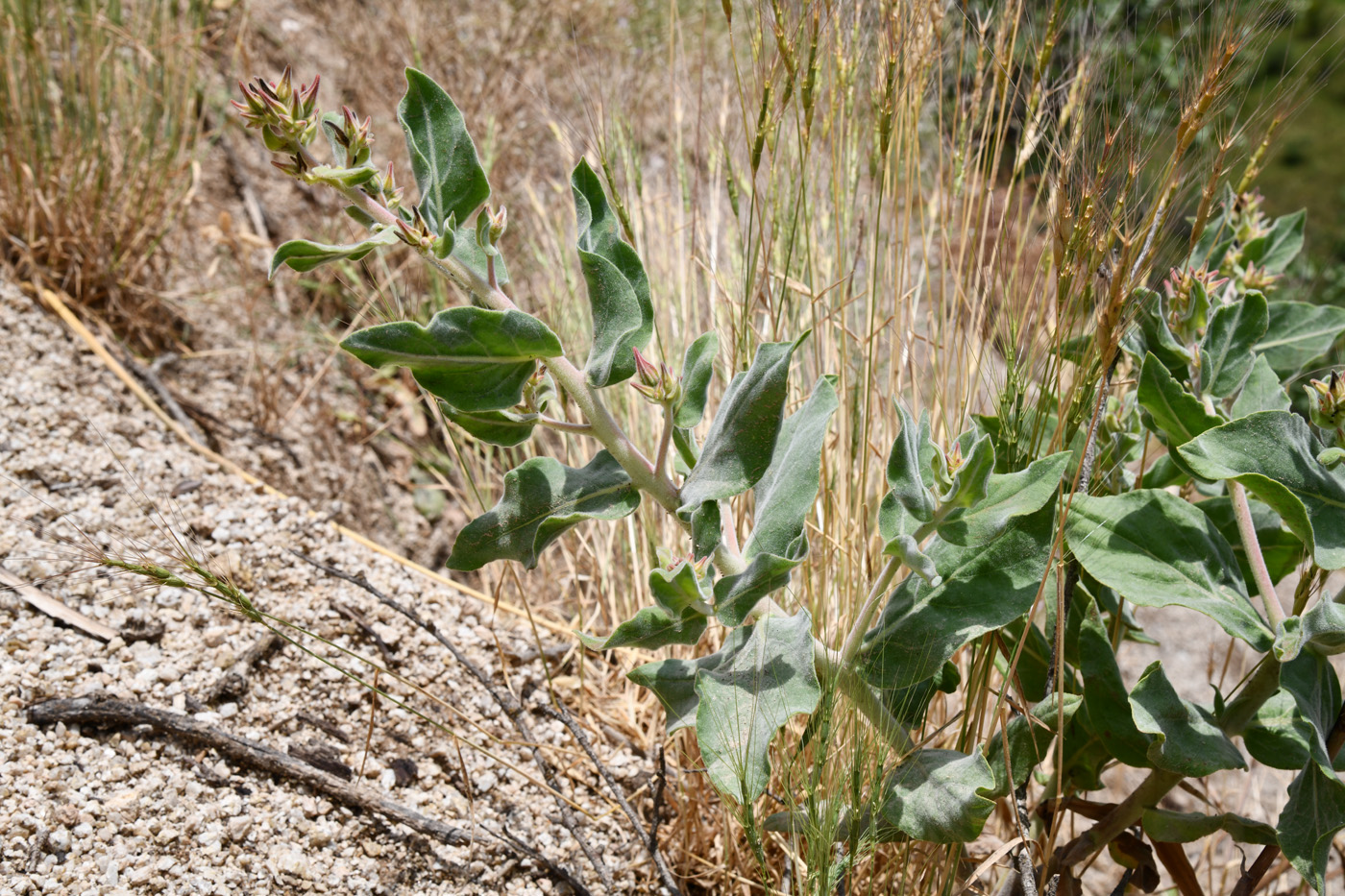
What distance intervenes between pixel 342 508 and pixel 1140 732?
4.81 ft

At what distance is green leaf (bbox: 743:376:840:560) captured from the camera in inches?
33.7

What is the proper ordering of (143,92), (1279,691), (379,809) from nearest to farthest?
(1279,691)
(379,809)
(143,92)

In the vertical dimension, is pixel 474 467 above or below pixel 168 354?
below

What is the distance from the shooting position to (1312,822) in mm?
890

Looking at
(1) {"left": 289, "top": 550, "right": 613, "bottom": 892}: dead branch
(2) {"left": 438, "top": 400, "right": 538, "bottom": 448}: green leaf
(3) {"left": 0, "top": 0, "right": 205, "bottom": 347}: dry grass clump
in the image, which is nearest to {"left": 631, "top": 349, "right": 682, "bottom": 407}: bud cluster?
(2) {"left": 438, "top": 400, "right": 538, "bottom": 448}: green leaf

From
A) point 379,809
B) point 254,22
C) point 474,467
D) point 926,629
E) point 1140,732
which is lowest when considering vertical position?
point 474,467

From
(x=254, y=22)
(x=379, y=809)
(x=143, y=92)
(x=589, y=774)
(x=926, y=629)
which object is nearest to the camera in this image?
(x=926, y=629)

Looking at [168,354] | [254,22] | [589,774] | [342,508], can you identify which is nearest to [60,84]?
[168,354]

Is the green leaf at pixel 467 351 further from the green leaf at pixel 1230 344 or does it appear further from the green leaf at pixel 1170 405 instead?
the green leaf at pixel 1230 344

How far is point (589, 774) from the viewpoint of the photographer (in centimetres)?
129

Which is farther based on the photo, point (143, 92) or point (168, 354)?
point (143, 92)

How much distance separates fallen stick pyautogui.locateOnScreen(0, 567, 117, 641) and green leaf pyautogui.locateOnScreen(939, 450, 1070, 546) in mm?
1077

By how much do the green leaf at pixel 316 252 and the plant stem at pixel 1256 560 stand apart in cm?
84

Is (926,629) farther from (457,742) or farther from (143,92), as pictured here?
(143,92)
